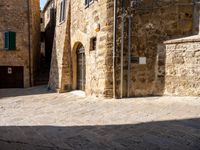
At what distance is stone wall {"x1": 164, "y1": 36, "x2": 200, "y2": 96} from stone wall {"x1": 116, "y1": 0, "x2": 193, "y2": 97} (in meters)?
0.25

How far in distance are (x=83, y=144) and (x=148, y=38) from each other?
5165 mm

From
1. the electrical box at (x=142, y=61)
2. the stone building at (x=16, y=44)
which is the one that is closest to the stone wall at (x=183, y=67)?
the electrical box at (x=142, y=61)

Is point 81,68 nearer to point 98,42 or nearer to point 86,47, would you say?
point 86,47

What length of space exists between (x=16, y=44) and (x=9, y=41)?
45 centimetres

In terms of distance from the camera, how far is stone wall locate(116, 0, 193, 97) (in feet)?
25.0

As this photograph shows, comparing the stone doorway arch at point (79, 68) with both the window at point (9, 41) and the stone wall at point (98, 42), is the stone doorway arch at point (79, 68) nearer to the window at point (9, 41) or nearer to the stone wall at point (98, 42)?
the stone wall at point (98, 42)

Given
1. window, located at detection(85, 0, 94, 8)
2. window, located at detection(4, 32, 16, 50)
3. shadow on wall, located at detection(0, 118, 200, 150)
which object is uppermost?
window, located at detection(85, 0, 94, 8)

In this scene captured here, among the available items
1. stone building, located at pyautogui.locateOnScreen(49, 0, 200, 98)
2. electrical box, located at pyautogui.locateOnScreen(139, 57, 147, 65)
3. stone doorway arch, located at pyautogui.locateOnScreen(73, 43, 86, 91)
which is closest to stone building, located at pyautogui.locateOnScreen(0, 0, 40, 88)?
stone doorway arch, located at pyautogui.locateOnScreen(73, 43, 86, 91)

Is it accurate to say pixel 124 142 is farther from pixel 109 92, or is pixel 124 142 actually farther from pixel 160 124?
pixel 109 92

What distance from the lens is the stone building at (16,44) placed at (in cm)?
1438

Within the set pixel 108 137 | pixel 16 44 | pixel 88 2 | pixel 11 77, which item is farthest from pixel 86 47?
pixel 11 77

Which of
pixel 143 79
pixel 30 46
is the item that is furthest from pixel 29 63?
pixel 143 79

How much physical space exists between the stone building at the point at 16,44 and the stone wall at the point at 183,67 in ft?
32.8

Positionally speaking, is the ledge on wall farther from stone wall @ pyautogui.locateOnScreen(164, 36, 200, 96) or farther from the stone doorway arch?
the stone doorway arch
